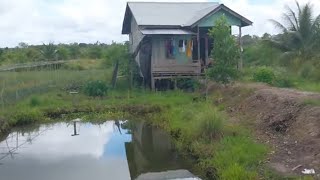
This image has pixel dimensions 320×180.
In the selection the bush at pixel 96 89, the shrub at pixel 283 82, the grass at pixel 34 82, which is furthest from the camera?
the bush at pixel 96 89

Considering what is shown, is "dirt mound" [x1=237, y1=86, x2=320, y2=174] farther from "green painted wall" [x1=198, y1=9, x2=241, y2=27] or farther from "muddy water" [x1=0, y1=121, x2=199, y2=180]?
"green painted wall" [x1=198, y1=9, x2=241, y2=27]

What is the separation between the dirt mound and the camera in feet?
26.2

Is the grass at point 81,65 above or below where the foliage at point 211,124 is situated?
above

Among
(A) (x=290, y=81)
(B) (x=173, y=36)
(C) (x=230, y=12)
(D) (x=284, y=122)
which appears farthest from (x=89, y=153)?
(C) (x=230, y=12)

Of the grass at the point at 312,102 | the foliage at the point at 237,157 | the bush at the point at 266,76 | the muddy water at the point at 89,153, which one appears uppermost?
the bush at the point at 266,76

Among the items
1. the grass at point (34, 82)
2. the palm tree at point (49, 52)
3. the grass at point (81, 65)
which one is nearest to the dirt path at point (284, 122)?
the grass at point (34, 82)

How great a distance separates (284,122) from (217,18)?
10.3 metres

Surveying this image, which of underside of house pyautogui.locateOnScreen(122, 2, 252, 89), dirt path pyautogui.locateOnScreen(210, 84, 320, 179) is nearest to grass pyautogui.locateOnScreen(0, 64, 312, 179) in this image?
dirt path pyautogui.locateOnScreen(210, 84, 320, 179)

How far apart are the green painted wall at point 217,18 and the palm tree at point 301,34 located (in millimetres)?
3287

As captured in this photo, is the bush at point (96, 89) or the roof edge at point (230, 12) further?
the roof edge at point (230, 12)

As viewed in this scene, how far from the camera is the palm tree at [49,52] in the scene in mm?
34094

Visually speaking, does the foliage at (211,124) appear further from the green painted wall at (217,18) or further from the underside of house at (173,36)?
the green painted wall at (217,18)

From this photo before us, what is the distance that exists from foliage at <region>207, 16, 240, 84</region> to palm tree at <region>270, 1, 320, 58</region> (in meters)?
6.26

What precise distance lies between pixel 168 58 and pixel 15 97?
7.82m
